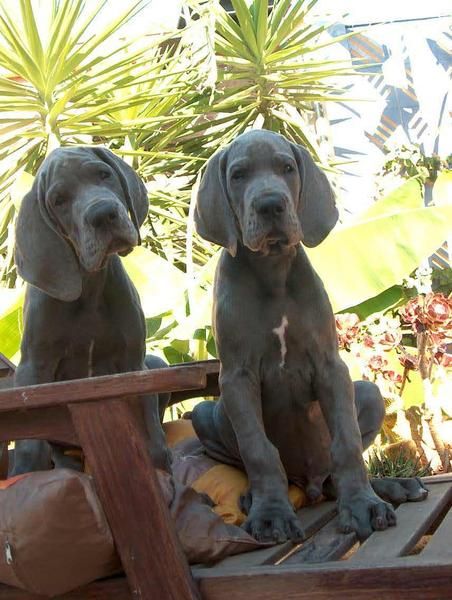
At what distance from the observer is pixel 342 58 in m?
7.88

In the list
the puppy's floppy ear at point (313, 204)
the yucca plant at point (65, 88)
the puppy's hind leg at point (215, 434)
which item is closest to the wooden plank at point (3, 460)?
the puppy's hind leg at point (215, 434)

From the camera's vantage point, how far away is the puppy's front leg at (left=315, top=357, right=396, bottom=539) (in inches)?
97.0

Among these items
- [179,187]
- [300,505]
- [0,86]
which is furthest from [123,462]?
[179,187]

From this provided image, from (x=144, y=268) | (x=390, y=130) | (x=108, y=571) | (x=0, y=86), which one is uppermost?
(x=0, y=86)

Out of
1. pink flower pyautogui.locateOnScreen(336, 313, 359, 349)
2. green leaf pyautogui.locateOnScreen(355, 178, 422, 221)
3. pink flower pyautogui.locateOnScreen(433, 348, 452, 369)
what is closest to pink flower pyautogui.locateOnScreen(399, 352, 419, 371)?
pink flower pyautogui.locateOnScreen(433, 348, 452, 369)

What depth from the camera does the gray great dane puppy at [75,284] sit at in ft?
8.87

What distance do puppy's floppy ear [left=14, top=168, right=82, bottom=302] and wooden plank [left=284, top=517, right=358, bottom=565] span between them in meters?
0.98

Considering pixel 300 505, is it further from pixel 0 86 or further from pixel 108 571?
pixel 0 86

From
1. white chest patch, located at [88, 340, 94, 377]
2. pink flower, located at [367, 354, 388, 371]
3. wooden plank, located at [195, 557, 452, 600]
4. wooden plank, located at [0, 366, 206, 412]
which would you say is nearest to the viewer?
wooden plank, located at [195, 557, 452, 600]

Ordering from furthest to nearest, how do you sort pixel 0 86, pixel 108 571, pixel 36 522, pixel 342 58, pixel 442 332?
pixel 342 58 < pixel 0 86 < pixel 442 332 < pixel 108 571 < pixel 36 522

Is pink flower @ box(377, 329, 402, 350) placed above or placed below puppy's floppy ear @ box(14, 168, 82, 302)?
below

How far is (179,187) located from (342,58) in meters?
1.83

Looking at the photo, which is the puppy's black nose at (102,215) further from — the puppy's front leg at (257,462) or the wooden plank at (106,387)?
A: the wooden plank at (106,387)

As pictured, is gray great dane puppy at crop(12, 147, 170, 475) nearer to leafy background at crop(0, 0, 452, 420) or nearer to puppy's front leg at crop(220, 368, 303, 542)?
puppy's front leg at crop(220, 368, 303, 542)
